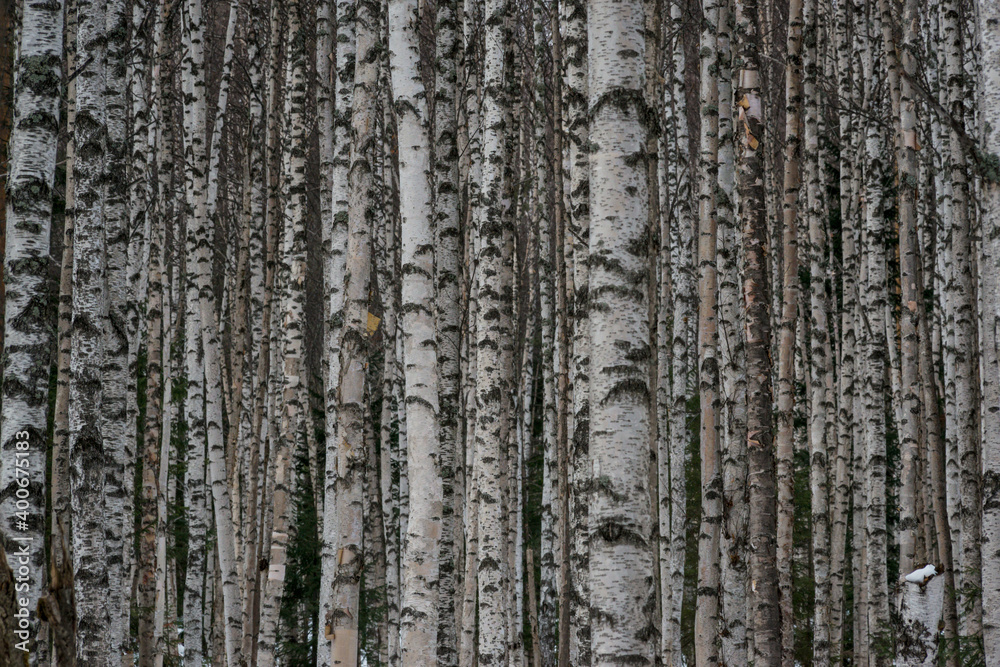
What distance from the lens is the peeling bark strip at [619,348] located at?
2977 millimetres

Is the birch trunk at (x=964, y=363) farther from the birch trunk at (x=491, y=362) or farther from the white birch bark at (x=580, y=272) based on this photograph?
the birch trunk at (x=491, y=362)

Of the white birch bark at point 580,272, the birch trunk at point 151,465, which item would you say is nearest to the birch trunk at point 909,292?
the white birch bark at point 580,272

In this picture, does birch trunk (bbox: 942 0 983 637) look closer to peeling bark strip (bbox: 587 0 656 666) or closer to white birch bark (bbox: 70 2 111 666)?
peeling bark strip (bbox: 587 0 656 666)

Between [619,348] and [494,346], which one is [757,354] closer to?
[494,346]

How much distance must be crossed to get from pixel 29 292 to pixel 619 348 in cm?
334

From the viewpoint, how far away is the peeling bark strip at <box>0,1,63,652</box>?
14.7ft

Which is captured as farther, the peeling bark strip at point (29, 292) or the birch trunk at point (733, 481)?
the birch trunk at point (733, 481)

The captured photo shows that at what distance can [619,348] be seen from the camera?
3.10 metres

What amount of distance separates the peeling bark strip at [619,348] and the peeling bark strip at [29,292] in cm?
309

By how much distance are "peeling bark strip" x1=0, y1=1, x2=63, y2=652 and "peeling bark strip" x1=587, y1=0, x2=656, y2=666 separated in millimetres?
3085

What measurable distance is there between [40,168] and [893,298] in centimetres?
1158

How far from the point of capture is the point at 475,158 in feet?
27.5

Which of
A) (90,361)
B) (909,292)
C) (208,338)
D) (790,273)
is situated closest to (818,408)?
(909,292)

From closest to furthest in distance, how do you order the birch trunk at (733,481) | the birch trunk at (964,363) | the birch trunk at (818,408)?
the birch trunk at (733,481) → the birch trunk at (964,363) → the birch trunk at (818,408)
